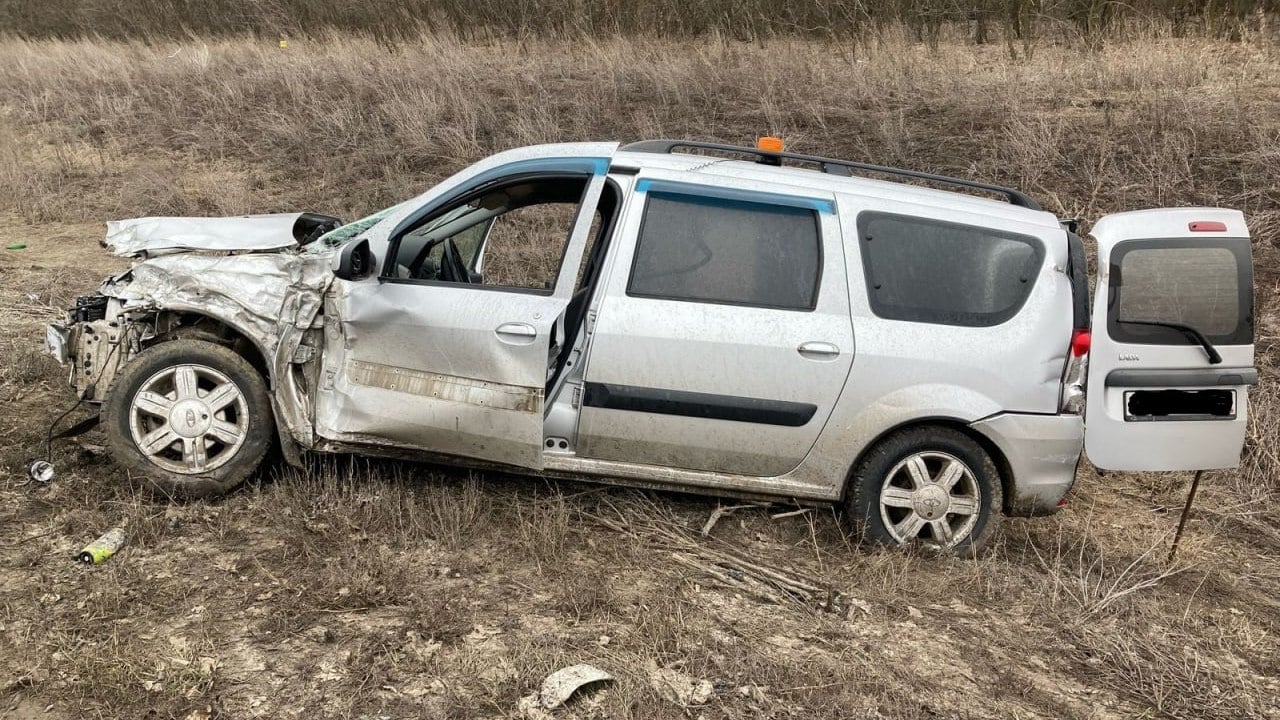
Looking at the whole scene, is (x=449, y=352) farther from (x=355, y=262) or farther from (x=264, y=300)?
(x=264, y=300)

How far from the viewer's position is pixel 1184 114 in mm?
9594

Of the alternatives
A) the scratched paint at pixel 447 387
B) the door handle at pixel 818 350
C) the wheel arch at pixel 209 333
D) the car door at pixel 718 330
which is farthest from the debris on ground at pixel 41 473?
the door handle at pixel 818 350

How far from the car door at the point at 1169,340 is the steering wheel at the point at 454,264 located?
3061 millimetres

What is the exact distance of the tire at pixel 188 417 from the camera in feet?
15.4

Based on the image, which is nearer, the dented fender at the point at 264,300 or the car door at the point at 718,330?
the car door at the point at 718,330

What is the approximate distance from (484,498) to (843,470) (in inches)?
66.0

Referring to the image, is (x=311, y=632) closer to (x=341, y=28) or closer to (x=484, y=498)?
(x=484, y=498)

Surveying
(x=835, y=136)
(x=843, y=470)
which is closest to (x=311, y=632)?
(x=843, y=470)

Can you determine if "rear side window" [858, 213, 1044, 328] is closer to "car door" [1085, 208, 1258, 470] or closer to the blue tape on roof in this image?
the blue tape on roof

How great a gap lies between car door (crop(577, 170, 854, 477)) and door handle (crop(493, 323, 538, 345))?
285 millimetres

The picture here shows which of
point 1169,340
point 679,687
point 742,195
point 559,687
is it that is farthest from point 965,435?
point 559,687

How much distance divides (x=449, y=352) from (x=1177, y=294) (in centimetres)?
316

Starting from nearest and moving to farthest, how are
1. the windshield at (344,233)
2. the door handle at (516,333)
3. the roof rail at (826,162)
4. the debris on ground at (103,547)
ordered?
the debris on ground at (103,547) → the door handle at (516,333) → the roof rail at (826,162) → the windshield at (344,233)

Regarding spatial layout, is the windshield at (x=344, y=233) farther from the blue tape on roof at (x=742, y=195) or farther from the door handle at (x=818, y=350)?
the door handle at (x=818, y=350)
